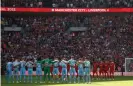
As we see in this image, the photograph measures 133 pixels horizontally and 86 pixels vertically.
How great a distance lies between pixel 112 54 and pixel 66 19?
333 inches

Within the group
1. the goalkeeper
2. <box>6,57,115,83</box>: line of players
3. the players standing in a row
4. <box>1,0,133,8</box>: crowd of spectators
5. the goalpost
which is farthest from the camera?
<box>1,0,133,8</box>: crowd of spectators

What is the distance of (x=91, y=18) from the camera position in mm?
50594

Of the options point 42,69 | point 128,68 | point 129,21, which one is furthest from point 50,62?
point 129,21

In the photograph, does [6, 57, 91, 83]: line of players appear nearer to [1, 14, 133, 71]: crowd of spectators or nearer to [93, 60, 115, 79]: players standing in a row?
[93, 60, 115, 79]: players standing in a row

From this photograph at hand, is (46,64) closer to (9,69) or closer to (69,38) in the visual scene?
(9,69)

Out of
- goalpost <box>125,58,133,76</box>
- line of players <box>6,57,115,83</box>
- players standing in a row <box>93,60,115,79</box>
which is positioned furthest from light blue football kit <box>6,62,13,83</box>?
goalpost <box>125,58,133,76</box>

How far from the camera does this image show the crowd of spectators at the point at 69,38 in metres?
44.8

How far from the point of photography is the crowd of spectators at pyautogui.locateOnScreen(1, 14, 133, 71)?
147 feet

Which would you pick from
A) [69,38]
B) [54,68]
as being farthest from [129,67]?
[54,68]

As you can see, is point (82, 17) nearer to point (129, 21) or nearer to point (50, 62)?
point (129, 21)

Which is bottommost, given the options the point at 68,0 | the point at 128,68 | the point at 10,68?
the point at 128,68

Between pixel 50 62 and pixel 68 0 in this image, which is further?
pixel 68 0

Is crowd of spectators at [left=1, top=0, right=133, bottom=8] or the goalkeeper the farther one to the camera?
crowd of spectators at [left=1, top=0, right=133, bottom=8]

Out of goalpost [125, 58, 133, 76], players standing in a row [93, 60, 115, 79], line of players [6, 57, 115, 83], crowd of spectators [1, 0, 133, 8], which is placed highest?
crowd of spectators [1, 0, 133, 8]
